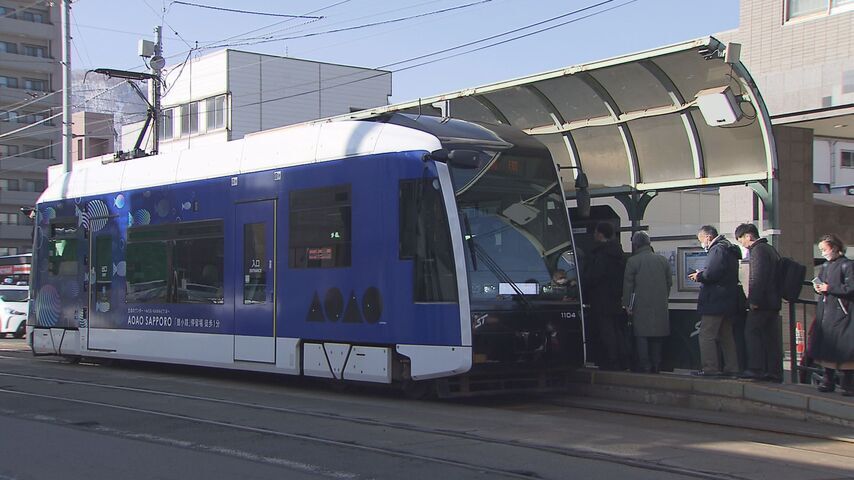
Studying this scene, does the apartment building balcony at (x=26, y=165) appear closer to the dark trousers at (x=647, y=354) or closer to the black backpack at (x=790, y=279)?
the dark trousers at (x=647, y=354)

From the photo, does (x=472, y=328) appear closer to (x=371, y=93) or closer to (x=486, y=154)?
(x=486, y=154)

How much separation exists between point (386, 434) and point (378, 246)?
8.77 feet

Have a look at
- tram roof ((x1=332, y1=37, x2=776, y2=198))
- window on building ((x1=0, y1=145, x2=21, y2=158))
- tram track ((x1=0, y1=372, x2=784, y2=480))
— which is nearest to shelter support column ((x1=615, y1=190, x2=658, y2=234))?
tram roof ((x1=332, y1=37, x2=776, y2=198))

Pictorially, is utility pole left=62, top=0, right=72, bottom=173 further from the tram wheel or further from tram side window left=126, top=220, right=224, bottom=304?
the tram wheel

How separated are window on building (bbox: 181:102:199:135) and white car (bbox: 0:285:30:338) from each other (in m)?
17.4

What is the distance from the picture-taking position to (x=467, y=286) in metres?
9.93

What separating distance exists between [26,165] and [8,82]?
20.0 ft

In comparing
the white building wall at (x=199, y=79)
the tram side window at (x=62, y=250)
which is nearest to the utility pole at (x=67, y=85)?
the tram side window at (x=62, y=250)

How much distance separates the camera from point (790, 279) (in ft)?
33.2

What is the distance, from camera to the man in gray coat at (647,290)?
11.4 m

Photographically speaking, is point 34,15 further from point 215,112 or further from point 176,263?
point 176,263

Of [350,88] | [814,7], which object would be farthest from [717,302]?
[350,88]

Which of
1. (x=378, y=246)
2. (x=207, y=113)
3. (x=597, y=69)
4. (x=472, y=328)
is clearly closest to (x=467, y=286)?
(x=472, y=328)

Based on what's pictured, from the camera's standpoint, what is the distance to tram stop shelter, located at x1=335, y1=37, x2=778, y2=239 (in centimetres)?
1145
